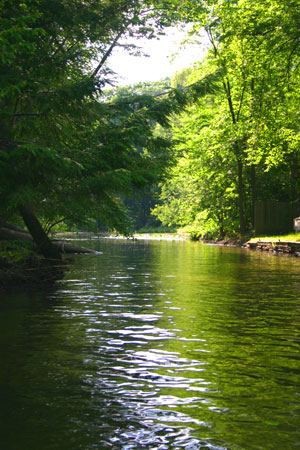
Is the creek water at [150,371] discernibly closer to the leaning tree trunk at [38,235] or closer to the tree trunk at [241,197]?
the leaning tree trunk at [38,235]

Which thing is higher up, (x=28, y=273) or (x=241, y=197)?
(x=241, y=197)

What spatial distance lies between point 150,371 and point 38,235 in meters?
9.81

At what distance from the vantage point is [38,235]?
15.0 meters

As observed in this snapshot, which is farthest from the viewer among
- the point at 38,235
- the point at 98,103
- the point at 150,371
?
the point at 38,235

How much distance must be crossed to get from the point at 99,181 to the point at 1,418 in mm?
7688

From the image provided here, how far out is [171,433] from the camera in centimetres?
417

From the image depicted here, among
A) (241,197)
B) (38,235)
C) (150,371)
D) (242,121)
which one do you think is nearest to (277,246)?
(241,197)

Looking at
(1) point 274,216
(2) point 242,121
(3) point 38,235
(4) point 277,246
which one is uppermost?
(2) point 242,121

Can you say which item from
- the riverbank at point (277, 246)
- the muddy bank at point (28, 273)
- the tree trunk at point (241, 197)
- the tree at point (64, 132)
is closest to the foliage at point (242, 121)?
the tree trunk at point (241, 197)

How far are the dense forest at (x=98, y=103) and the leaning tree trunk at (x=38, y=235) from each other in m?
0.03

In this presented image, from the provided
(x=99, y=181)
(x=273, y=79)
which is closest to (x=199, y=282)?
(x=99, y=181)

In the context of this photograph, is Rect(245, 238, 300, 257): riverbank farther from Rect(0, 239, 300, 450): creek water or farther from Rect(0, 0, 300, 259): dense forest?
Rect(0, 239, 300, 450): creek water

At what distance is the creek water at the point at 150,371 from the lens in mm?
4176

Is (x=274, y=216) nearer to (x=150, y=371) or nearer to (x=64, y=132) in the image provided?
(x=64, y=132)
